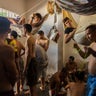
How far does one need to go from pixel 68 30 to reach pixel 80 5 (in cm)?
184

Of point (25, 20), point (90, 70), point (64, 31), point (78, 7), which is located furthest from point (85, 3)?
point (25, 20)

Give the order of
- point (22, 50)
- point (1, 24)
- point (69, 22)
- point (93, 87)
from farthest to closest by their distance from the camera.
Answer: point (69, 22) < point (22, 50) < point (93, 87) < point (1, 24)

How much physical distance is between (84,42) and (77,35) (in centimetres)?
19

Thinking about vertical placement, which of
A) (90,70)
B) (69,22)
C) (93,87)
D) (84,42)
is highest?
(69,22)

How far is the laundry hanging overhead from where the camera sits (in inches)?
149

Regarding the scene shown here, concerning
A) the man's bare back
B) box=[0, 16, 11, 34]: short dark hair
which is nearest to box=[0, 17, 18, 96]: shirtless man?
the man's bare back

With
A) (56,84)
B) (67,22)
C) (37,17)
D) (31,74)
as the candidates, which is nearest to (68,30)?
(67,22)

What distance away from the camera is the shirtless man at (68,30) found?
18.5 feet

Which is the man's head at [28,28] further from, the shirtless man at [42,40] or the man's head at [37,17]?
the man's head at [37,17]

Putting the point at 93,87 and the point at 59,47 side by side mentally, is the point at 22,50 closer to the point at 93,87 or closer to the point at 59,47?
the point at 59,47

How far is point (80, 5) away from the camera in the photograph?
12.7 ft

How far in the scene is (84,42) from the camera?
498 cm

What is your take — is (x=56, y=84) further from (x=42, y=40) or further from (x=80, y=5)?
(x=80, y=5)

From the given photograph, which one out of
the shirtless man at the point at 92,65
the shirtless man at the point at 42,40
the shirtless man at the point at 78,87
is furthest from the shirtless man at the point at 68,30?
the shirtless man at the point at 92,65
